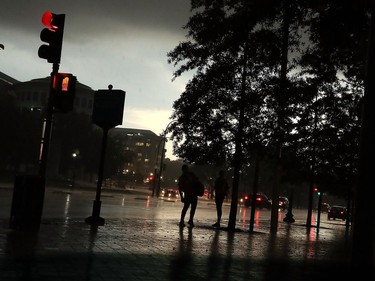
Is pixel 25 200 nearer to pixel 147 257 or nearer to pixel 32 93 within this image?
pixel 147 257

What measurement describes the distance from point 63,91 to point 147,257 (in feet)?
15.0

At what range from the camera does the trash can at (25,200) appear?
10734 mm

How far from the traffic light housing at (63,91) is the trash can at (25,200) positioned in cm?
155

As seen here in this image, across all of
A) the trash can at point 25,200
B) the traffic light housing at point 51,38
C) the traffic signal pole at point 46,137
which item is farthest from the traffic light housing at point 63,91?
the trash can at point 25,200

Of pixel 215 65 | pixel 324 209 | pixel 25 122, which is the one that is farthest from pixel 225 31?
pixel 324 209

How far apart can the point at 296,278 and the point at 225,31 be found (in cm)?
936

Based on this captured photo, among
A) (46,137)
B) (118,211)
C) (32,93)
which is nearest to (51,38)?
(46,137)

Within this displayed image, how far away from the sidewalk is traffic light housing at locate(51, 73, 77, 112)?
8.28 feet

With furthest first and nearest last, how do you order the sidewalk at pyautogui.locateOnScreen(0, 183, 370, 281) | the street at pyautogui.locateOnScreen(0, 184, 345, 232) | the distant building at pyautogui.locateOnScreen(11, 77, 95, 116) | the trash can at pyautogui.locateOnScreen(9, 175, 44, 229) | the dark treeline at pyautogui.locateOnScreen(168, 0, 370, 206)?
1. the distant building at pyautogui.locateOnScreen(11, 77, 95, 116)
2. the street at pyautogui.locateOnScreen(0, 184, 345, 232)
3. the dark treeline at pyautogui.locateOnScreen(168, 0, 370, 206)
4. the trash can at pyautogui.locateOnScreen(9, 175, 44, 229)
5. the sidewalk at pyautogui.locateOnScreen(0, 183, 370, 281)

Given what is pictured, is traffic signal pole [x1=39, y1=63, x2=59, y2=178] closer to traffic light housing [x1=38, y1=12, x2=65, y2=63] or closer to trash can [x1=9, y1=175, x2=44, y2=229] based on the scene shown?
traffic light housing [x1=38, y1=12, x2=65, y2=63]

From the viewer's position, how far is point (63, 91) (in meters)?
11.3

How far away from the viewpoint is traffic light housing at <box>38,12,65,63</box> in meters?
11.2

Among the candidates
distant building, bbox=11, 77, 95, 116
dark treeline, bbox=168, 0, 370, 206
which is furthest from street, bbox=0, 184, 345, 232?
distant building, bbox=11, 77, 95, 116

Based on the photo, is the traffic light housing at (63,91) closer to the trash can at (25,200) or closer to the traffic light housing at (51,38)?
the traffic light housing at (51,38)
